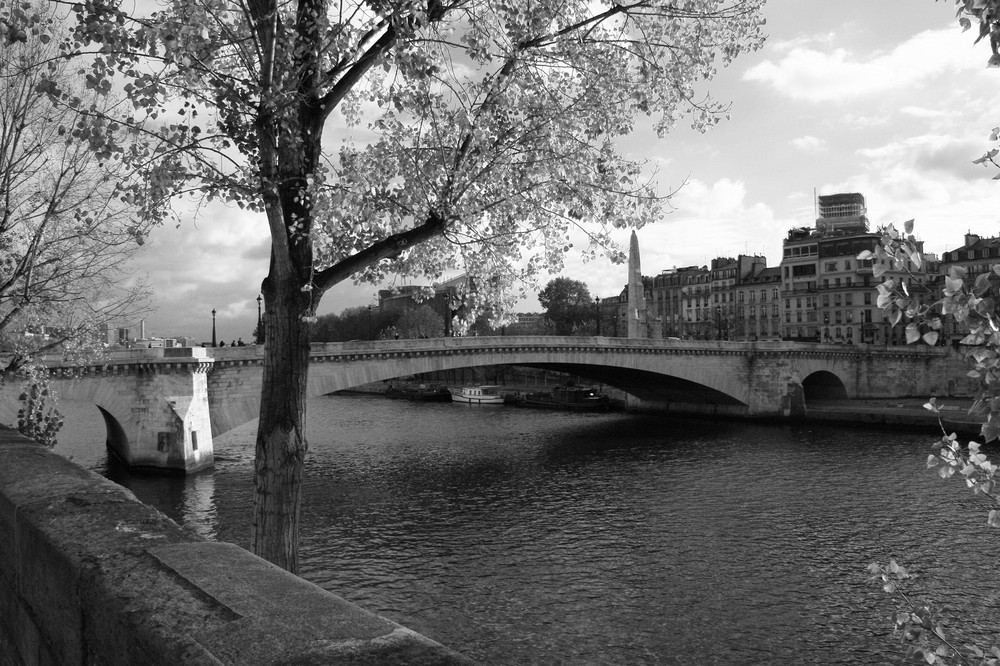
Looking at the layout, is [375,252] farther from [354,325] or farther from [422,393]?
[354,325]

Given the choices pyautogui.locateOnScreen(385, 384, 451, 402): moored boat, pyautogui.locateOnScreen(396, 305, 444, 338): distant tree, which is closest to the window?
pyautogui.locateOnScreen(385, 384, 451, 402): moored boat

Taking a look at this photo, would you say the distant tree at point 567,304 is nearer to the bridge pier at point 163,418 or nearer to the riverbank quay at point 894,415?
the riverbank quay at point 894,415

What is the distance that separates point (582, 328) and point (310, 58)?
311ft

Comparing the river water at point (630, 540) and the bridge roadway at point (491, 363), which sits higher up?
the bridge roadway at point (491, 363)

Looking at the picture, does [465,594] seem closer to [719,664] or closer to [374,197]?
[719,664]

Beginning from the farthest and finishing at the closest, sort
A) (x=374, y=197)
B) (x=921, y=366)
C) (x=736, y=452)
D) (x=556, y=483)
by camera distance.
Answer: (x=921, y=366) < (x=736, y=452) < (x=556, y=483) < (x=374, y=197)

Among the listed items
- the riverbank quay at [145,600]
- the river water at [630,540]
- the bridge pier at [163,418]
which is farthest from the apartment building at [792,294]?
the riverbank quay at [145,600]

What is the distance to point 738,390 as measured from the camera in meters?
49.5

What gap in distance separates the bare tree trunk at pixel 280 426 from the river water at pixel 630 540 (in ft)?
17.1

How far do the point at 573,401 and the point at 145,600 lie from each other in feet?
191

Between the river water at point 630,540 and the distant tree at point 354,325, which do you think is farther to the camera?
the distant tree at point 354,325

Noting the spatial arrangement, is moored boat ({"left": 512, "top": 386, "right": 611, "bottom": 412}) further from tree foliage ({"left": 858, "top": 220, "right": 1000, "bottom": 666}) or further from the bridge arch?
tree foliage ({"left": 858, "top": 220, "right": 1000, "bottom": 666})

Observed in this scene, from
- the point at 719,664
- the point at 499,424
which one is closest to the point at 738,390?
the point at 499,424

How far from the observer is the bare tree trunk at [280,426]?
23.2 ft
